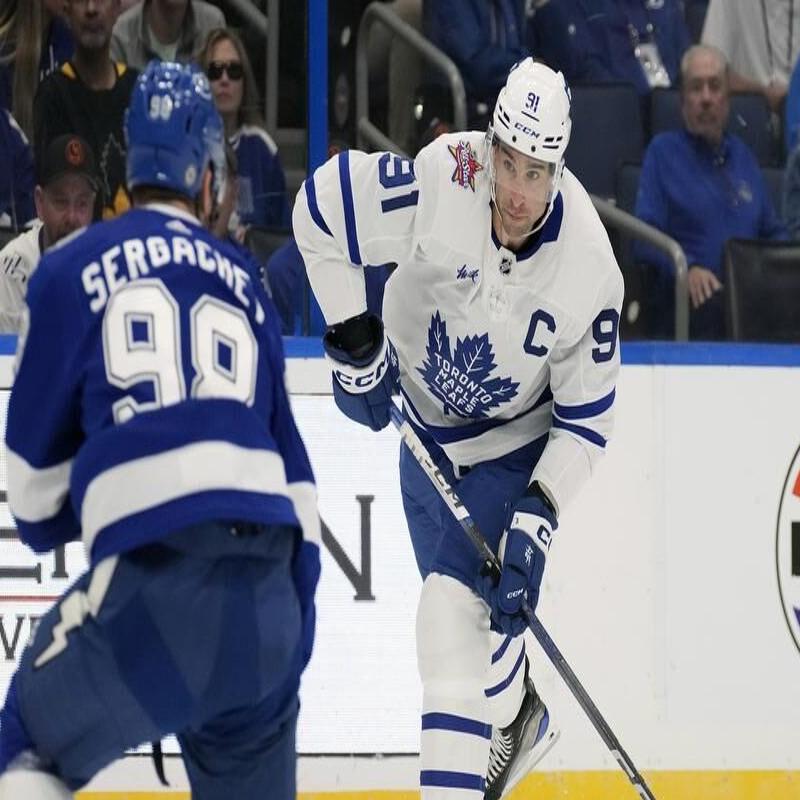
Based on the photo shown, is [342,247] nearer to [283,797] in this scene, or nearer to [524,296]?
[524,296]

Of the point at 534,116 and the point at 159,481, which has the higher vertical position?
the point at 534,116

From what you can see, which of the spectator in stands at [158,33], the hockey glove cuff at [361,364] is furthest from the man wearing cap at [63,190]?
the hockey glove cuff at [361,364]

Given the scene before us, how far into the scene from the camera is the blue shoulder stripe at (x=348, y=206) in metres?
3.37

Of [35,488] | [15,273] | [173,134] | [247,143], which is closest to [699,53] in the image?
[247,143]

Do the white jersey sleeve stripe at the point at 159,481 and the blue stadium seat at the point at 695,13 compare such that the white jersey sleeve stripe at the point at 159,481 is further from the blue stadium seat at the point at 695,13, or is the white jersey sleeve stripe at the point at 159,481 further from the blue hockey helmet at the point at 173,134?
the blue stadium seat at the point at 695,13

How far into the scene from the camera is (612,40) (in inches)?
185

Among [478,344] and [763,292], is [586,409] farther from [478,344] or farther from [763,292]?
[763,292]

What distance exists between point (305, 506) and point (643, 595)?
1.61 meters

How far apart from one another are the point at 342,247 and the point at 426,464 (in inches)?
16.5

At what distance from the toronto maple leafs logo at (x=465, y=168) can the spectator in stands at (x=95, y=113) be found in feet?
3.26

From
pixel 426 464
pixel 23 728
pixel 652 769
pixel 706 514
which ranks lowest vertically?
pixel 652 769

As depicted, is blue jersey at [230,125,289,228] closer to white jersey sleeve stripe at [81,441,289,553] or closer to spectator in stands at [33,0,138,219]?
spectator in stands at [33,0,138,219]

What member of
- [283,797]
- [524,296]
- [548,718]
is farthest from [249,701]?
[548,718]

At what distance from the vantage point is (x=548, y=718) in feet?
11.9
